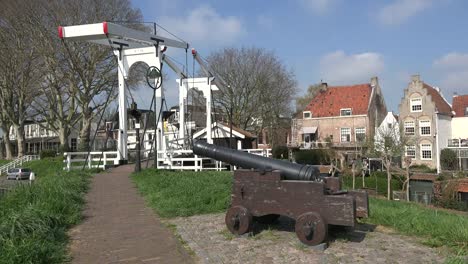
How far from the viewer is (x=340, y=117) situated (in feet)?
179

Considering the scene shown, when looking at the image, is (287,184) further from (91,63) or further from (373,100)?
(373,100)

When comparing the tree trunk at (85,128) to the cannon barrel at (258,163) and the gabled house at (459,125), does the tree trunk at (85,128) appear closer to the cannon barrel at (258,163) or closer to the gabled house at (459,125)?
the cannon barrel at (258,163)

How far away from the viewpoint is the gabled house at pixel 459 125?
44875 mm

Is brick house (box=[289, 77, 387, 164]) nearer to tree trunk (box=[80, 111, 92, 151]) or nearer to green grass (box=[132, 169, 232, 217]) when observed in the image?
tree trunk (box=[80, 111, 92, 151])

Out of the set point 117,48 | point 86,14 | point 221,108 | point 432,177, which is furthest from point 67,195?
point 221,108

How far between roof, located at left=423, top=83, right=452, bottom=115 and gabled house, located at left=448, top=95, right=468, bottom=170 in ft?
2.87

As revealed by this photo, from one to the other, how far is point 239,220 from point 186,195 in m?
3.70

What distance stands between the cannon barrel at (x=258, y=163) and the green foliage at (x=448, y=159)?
41833mm

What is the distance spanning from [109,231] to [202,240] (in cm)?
176

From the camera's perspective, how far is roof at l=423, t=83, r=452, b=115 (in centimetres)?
4844

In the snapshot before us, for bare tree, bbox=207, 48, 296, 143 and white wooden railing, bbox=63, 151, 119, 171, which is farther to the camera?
bare tree, bbox=207, 48, 296, 143

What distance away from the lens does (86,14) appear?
1296 inches

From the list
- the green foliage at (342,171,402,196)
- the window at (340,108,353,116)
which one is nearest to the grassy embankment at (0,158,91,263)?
the green foliage at (342,171,402,196)

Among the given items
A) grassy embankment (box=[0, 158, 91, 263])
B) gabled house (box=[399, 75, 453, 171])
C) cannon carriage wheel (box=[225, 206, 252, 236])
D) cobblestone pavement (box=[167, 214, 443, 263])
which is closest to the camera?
grassy embankment (box=[0, 158, 91, 263])
